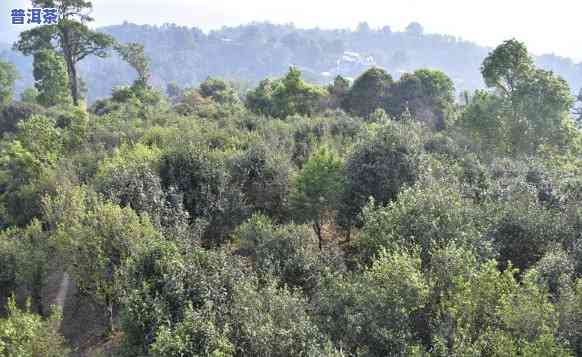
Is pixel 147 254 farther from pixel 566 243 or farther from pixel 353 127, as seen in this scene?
pixel 353 127

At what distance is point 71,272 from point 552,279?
1616 cm

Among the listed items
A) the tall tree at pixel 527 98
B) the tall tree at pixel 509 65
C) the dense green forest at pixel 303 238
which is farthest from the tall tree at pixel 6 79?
the tall tree at pixel 527 98

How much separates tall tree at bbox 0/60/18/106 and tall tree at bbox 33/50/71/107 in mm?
6841

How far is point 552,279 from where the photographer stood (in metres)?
13.0

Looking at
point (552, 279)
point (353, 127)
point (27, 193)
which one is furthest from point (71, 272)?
point (353, 127)

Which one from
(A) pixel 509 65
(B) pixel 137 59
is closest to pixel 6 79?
(B) pixel 137 59

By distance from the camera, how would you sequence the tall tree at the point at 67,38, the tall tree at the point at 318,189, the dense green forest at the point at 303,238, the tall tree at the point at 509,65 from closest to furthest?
the dense green forest at the point at 303,238 < the tall tree at the point at 318,189 < the tall tree at the point at 509,65 < the tall tree at the point at 67,38

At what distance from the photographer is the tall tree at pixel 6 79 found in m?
55.4

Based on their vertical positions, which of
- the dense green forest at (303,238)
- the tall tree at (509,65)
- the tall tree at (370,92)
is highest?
the tall tree at (509,65)

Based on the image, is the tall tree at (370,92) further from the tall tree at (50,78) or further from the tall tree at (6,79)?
the tall tree at (6,79)

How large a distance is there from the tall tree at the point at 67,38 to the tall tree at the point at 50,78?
96cm

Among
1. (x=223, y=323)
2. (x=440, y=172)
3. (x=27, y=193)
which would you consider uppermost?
(x=440, y=172)

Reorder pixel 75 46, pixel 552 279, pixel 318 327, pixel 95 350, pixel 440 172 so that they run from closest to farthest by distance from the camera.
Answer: pixel 318 327, pixel 552 279, pixel 95 350, pixel 440 172, pixel 75 46

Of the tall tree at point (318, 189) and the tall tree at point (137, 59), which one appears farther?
the tall tree at point (137, 59)
